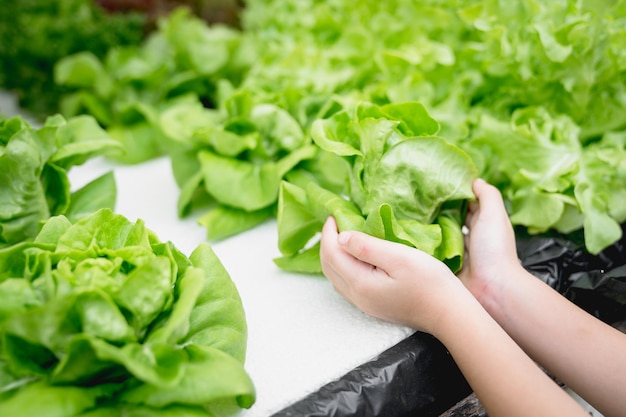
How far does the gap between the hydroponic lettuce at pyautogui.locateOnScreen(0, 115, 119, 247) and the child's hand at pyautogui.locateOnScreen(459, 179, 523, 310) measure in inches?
24.4

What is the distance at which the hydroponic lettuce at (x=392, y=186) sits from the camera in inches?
32.6

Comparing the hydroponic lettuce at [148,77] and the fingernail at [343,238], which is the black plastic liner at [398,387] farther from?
the hydroponic lettuce at [148,77]

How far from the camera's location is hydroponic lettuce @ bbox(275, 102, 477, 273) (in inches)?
32.6

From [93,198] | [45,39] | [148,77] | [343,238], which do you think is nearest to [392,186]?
[343,238]

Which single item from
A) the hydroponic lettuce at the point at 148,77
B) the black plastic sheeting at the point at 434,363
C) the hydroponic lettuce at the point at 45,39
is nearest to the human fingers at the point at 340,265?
the black plastic sheeting at the point at 434,363

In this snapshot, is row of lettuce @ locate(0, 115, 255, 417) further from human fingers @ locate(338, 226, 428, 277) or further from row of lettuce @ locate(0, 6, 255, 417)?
human fingers @ locate(338, 226, 428, 277)

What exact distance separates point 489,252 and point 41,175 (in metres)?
0.72

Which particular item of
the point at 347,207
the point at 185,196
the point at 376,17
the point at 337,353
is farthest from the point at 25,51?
the point at 337,353

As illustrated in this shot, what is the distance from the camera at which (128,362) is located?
23.0 inches

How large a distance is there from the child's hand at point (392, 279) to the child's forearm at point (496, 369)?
0.08ft

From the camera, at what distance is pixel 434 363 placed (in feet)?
2.66

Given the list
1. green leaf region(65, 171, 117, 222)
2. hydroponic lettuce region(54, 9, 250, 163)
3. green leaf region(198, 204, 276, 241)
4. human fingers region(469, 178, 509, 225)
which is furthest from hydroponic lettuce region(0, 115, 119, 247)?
human fingers region(469, 178, 509, 225)

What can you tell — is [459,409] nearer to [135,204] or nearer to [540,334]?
[540,334]

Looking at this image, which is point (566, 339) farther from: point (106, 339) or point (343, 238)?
point (106, 339)
